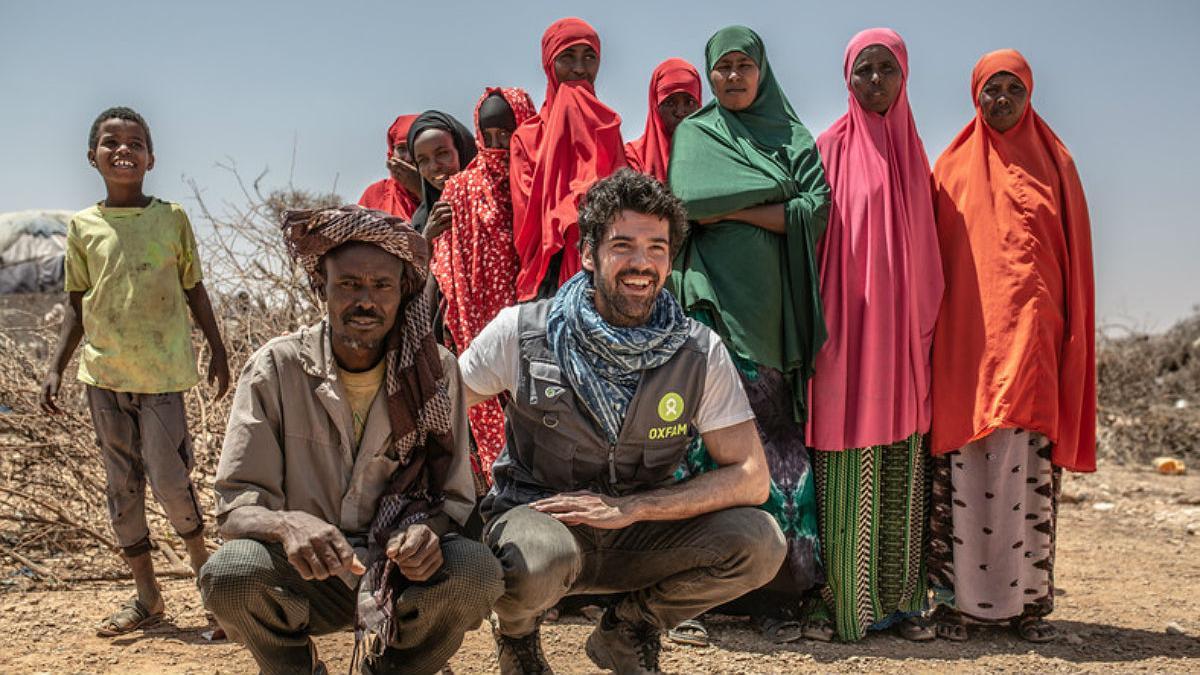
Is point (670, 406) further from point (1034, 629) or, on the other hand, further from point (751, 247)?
point (1034, 629)

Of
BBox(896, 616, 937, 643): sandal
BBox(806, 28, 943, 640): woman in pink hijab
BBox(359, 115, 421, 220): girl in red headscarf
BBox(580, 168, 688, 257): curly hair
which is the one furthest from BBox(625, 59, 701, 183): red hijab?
BBox(896, 616, 937, 643): sandal

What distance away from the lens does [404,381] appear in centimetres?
257

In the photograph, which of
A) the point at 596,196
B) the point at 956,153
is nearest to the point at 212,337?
the point at 596,196

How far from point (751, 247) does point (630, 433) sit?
1150 mm

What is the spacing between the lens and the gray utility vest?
2865 mm

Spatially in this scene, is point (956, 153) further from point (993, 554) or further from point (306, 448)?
point (306, 448)

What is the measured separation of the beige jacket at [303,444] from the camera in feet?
8.02

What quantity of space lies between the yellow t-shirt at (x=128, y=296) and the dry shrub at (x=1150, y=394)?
830 centimetres

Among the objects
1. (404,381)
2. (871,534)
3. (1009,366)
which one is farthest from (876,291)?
(404,381)

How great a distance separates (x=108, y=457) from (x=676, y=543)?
216 centimetres

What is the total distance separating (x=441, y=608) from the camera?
2463 millimetres

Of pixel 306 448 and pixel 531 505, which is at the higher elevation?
pixel 306 448

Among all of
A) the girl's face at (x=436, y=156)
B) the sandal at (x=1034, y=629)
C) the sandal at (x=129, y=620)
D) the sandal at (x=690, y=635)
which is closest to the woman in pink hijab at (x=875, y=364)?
the sandal at (x=1034, y=629)

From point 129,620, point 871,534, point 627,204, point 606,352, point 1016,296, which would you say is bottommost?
point 129,620
